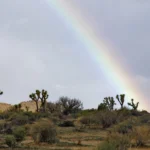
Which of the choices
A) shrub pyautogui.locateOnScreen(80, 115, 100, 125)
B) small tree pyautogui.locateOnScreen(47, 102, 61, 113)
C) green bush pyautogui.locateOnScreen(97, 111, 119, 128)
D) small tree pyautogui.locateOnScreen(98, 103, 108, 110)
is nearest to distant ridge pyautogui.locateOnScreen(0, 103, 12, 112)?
small tree pyautogui.locateOnScreen(47, 102, 61, 113)

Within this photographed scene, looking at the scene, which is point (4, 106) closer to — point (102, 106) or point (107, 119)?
point (102, 106)

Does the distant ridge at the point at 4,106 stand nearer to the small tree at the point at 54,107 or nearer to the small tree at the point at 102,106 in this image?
the small tree at the point at 54,107

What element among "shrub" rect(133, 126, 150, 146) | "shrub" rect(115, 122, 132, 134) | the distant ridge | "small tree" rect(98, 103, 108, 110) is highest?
the distant ridge

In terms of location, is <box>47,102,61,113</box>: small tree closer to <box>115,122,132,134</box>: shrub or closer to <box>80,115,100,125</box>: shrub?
<box>80,115,100,125</box>: shrub

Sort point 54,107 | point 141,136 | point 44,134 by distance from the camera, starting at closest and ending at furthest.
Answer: point 141,136 → point 44,134 → point 54,107

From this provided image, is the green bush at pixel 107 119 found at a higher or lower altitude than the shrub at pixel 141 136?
higher

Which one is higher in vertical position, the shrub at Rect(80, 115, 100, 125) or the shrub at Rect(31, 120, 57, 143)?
the shrub at Rect(80, 115, 100, 125)

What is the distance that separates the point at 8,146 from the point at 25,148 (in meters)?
2.57

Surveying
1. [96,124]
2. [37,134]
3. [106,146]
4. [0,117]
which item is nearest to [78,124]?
[96,124]

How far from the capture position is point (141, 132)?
30.9 meters

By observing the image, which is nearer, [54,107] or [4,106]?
[54,107]

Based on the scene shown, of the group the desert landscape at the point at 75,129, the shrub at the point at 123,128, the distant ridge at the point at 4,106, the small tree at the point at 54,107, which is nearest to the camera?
the desert landscape at the point at 75,129

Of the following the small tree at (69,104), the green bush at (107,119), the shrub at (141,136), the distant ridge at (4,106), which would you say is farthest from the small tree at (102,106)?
the distant ridge at (4,106)

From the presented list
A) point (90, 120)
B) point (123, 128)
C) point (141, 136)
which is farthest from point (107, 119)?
point (141, 136)
